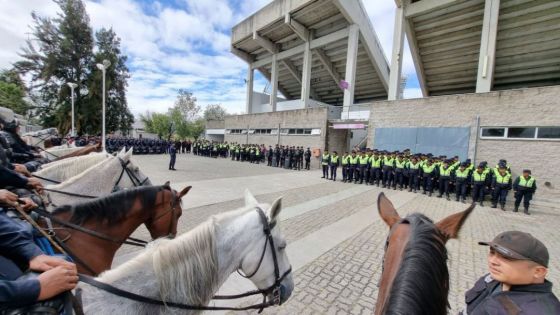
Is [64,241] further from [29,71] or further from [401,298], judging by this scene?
[29,71]

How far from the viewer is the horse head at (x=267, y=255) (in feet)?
5.57

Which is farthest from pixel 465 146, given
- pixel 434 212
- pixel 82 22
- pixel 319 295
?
pixel 82 22

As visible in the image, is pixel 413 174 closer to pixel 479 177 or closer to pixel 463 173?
pixel 463 173

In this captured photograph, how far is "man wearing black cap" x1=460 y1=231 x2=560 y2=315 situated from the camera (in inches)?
46.8

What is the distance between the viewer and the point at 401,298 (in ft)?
3.65

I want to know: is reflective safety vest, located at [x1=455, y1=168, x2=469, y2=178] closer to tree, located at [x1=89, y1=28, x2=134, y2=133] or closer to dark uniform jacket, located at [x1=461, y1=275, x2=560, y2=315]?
dark uniform jacket, located at [x1=461, y1=275, x2=560, y2=315]

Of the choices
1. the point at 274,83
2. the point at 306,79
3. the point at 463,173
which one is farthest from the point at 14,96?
the point at 463,173

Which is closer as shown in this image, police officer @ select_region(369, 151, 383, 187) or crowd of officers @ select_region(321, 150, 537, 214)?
crowd of officers @ select_region(321, 150, 537, 214)

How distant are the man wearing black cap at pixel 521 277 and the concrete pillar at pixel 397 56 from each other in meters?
17.8

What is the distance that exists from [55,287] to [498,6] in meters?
21.0

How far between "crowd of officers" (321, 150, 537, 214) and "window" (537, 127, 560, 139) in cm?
190

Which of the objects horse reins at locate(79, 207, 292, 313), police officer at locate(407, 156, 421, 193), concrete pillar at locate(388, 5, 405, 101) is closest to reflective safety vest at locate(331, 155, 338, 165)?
police officer at locate(407, 156, 421, 193)

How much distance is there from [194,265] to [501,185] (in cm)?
1216

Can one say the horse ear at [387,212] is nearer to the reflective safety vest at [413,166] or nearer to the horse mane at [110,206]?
the horse mane at [110,206]
